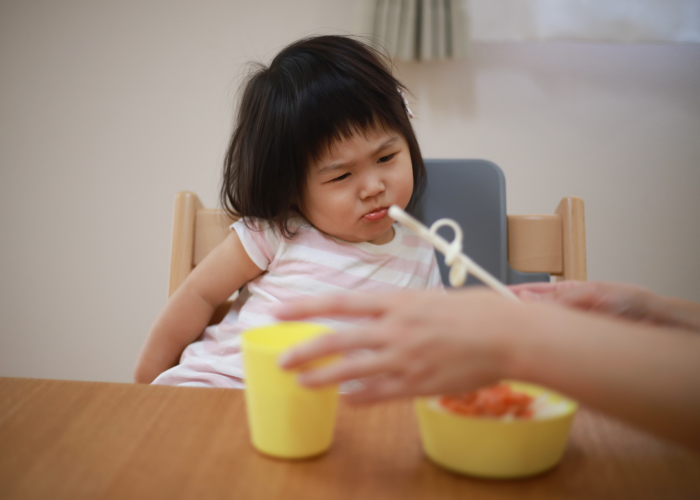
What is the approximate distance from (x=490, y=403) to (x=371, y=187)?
0.48 meters

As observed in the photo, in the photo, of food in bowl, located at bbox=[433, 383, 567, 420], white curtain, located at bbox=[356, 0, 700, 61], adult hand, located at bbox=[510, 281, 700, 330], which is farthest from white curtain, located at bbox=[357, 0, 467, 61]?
food in bowl, located at bbox=[433, 383, 567, 420]

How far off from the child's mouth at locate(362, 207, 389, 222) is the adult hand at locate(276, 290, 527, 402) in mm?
509

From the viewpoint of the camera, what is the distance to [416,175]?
958mm

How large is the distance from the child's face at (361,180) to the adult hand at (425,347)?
0.50 metres

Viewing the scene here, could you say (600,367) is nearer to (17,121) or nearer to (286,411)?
(286,411)

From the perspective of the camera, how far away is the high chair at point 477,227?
92 centimetres

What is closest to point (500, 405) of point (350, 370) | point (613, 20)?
point (350, 370)

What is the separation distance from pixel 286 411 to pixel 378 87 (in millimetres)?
617

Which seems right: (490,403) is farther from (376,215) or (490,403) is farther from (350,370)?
(376,215)

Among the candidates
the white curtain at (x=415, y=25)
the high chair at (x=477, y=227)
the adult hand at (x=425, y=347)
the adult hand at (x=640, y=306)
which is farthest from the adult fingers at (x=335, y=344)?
the white curtain at (x=415, y=25)

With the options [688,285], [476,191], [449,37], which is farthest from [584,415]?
[688,285]

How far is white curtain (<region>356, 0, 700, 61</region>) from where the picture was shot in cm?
133

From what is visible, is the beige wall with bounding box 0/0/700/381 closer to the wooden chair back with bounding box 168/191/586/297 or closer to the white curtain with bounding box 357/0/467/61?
the white curtain with bounding box 357/0/467/61

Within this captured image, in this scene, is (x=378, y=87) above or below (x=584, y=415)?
above
